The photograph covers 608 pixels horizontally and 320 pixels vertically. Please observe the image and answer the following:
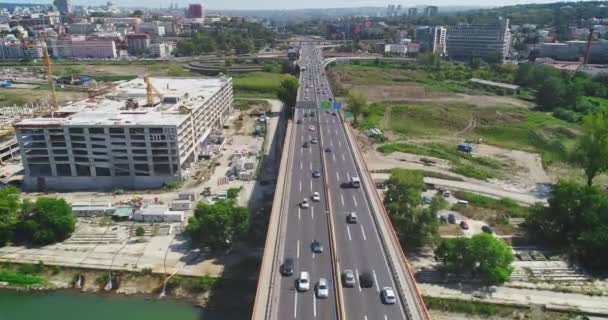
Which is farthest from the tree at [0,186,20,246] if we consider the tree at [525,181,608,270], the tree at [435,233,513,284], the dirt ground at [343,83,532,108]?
the dirt ground at [343,83,532,108]

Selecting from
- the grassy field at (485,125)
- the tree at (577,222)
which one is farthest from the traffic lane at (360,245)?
the grassy field at (485,125)

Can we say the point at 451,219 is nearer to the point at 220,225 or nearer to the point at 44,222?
the point at 220,225

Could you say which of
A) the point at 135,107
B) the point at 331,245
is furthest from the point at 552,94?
the point at 331,245

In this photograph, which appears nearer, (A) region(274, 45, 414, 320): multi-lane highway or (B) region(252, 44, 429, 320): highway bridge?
(B) region(252, 44, 429, 320): highway bridge

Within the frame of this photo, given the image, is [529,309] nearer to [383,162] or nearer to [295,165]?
[295,165]

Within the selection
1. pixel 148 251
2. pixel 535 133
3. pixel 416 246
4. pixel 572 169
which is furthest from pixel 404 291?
pixel 535 133

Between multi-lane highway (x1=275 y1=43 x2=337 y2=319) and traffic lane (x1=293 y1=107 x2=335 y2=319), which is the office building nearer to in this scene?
multi-lane highway (x1=275 y1=43 x2=337 y2=319)
